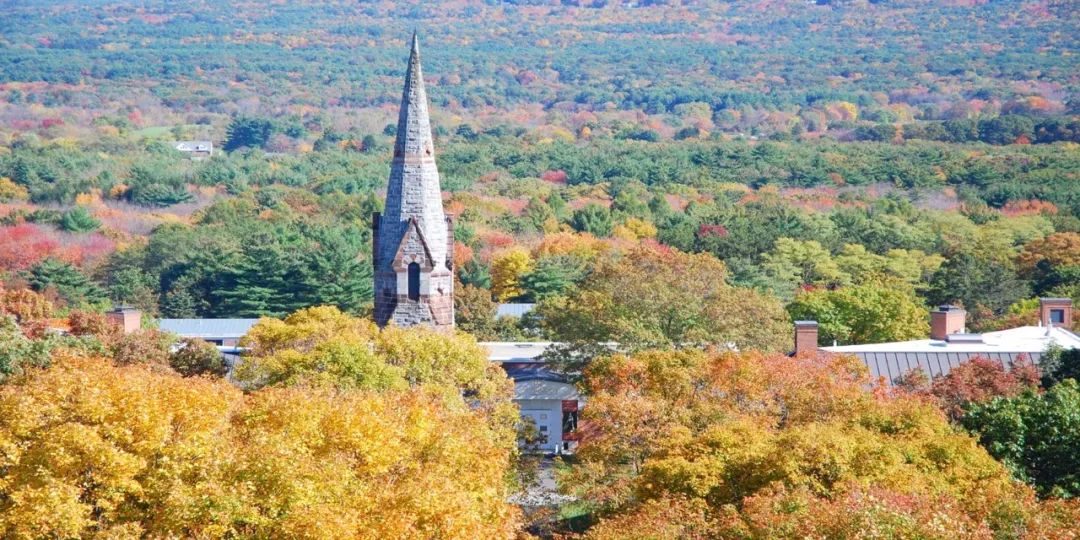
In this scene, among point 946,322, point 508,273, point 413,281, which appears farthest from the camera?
point 508,273

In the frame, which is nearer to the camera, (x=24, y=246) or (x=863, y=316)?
(x=863, y=316)

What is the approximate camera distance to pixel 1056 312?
207 feet

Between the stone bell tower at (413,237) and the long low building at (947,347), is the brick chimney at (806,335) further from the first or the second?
the stone bell tower at (413,237)

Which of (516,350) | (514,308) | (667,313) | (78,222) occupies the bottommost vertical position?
(78,222)

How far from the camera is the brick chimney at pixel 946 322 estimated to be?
186 feet

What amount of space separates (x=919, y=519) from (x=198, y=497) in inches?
449

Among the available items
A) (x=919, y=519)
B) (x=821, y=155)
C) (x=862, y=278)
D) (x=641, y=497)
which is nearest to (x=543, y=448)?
(x=641, y=497)

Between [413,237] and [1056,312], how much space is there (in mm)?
29716

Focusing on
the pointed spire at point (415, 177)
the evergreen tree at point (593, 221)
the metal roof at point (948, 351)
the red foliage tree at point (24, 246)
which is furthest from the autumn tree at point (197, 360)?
the evergreen tree at point (593, 221)

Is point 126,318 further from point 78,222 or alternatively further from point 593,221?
point 593,221

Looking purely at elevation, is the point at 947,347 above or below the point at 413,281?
below

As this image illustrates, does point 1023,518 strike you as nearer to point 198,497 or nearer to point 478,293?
point 198,497

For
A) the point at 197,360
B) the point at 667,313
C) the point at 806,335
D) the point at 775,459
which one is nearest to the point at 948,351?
the point at 806,335

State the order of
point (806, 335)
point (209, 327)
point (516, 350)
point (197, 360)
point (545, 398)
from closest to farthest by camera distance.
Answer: point (197, 360)
point (806, 335)
point (545, 398)
point (516, 350)
point (209, 327)
